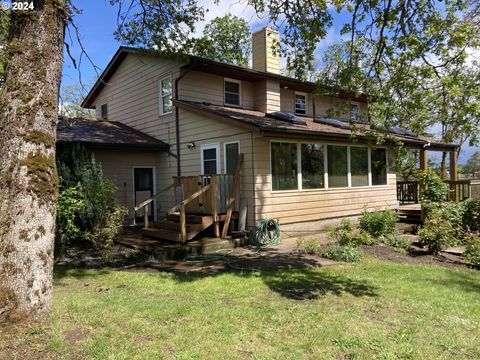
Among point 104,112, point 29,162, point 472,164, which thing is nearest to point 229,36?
point 104,112

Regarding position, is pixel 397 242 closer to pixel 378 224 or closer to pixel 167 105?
pixel 378 224

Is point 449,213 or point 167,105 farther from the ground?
point 167,105

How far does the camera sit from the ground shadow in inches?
215

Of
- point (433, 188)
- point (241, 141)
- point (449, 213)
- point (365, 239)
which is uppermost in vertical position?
point (241, 141)

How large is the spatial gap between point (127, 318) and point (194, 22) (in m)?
8.88

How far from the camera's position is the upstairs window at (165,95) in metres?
13.2

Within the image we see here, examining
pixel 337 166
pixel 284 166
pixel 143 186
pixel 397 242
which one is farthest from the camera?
pixel 143 186

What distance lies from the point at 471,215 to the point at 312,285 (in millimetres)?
7309

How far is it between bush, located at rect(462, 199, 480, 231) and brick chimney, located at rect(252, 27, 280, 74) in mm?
8214

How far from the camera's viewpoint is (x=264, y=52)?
46.9ft

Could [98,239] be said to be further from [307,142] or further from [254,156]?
[307,142]

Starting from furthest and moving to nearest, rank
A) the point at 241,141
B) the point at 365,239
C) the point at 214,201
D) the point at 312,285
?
the point at 241,141, the point at 214,201, the point at 365,239, the point at 312,285

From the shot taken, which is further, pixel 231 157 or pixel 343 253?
pixel 231 157

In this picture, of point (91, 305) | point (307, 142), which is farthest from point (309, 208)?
point (91, 305)
